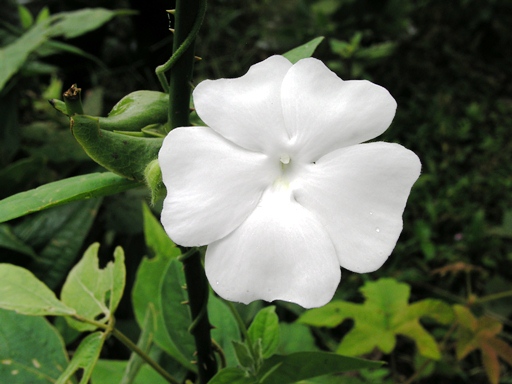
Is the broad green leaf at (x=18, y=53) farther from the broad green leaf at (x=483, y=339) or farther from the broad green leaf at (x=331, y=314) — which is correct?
the broad green leaf at (x=483, y=339)

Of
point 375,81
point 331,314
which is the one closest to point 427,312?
point 331,314

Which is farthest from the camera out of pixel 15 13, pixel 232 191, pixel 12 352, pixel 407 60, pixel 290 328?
pixel 407 60

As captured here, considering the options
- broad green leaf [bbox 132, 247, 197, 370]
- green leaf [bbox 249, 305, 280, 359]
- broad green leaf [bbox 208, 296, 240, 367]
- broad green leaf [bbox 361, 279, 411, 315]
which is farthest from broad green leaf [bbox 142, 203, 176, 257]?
broad green leaf [bbox 361, 279, 411, 315]

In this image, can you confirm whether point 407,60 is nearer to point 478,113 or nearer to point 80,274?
point 478,113

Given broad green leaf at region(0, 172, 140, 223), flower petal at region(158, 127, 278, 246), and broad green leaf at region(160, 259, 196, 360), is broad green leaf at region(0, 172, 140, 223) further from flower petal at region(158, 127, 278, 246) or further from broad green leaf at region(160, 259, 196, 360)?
broad green leaf at region(160, 259, 196, 360)

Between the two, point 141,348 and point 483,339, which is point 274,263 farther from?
point 483,339

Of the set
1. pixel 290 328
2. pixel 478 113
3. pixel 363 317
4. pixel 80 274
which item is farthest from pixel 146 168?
pixel 478 113
